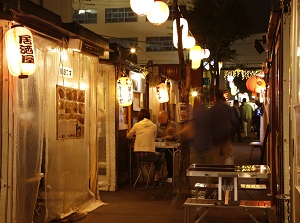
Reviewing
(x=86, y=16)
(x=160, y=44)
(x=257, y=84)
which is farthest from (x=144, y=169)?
(x=86, y=16)

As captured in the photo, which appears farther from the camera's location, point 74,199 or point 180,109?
point 180,109

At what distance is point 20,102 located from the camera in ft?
24.1

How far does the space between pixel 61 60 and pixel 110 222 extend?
11.7 ft

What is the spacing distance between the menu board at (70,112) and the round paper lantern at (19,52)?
79.6 inches

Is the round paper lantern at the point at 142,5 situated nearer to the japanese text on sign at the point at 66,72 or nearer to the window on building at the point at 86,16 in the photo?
the japanese text on sign at the point at 66,72

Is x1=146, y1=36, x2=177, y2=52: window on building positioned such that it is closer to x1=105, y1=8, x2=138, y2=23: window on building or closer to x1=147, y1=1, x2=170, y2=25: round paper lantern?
x1=105, y1=8, x2=138, y2=23: window on building

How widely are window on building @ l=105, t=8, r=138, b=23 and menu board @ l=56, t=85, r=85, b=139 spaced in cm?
3339

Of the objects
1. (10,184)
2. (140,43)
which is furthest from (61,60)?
(140,43)

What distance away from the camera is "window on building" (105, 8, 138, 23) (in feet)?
140

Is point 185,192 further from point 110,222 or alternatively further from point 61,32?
point 61,32

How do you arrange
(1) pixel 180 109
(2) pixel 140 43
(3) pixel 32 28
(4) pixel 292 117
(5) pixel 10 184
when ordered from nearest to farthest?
(4) pixel 292 117, (5) pixel 10 184, (3) pixel 32 28, (1) pixel 180 109, (2) pixel 140 43

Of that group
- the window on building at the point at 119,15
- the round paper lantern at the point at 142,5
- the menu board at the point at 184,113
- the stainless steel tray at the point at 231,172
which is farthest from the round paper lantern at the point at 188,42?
the window on building at the point at 119,15

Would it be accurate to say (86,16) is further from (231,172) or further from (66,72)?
(231,172)

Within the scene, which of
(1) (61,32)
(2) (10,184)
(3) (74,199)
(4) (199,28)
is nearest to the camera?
(2) (10,184)
